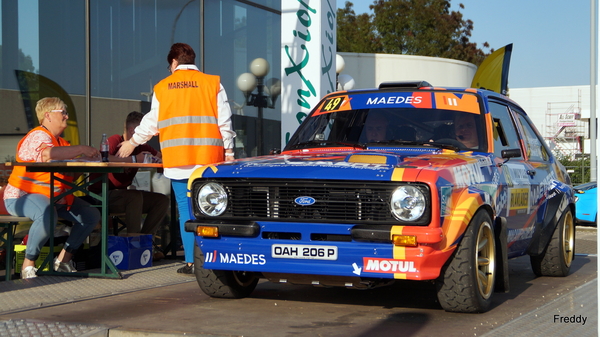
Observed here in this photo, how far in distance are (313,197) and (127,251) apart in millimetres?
3078

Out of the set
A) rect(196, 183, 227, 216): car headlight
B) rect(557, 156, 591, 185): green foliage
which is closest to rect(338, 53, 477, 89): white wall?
rect(557, 156, 591, 185): green foliage

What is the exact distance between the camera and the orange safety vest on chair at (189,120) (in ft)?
22.4

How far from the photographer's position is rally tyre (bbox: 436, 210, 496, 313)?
4.94 meters

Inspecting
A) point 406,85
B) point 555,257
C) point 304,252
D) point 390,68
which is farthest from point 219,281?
point 390,68

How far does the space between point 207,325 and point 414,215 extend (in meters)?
1.41

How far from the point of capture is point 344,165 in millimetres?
4961

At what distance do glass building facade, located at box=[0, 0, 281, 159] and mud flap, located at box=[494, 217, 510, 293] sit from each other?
17.5 feet

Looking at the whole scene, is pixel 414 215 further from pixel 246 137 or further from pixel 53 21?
pixel 246 137

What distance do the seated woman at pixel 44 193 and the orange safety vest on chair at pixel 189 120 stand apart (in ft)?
2.23

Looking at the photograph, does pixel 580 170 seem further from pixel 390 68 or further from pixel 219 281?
pixel 219 281

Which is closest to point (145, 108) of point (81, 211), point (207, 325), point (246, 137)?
point (246, 137)

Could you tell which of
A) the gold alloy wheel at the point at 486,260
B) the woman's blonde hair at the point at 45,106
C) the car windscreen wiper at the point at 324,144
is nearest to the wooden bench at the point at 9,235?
the woman's blonde hair at the point at 45,106

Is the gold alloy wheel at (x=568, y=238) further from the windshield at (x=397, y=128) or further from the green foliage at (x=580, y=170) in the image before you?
the green foliage at (x=580, y=170)

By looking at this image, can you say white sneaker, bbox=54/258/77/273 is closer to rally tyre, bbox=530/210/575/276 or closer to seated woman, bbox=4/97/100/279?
seated woman, bbox=4/97/100/279
